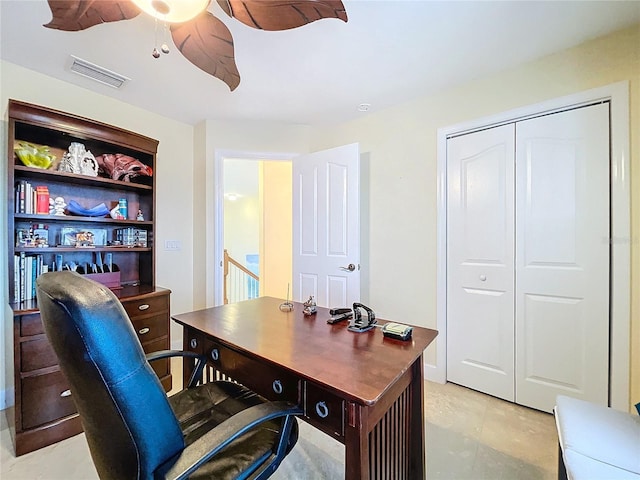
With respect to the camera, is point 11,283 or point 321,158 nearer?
point 11,283

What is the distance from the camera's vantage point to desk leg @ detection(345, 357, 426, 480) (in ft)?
2.79

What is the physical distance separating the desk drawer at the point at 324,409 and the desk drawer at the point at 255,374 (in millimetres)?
54

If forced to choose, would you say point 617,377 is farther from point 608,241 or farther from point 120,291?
point 120,291

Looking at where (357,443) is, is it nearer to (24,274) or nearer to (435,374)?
(435,374)

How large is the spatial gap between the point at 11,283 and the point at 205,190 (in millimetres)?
1590

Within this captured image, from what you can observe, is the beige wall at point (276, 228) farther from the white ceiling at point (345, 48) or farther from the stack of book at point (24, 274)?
the stack of book at point (24, 274)

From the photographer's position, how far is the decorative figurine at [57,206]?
79.9 inches

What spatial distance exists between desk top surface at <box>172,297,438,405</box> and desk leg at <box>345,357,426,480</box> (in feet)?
0.28

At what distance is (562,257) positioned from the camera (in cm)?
190

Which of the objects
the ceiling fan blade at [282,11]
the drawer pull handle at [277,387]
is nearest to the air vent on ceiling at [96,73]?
the ceiling fan blade at [282,11]

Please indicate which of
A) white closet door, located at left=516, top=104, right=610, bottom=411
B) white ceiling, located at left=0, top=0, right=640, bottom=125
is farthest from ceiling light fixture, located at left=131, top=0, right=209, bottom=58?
white closet door, located at left=516, top=104, right=610, bottom=411

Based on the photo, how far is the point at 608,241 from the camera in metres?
1.75

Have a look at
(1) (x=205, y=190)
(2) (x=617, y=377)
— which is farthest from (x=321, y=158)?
(2) (x=617, y=377)

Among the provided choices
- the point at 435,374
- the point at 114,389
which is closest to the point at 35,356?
the point at 114,389
